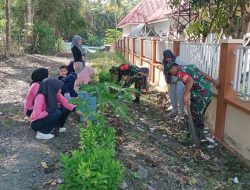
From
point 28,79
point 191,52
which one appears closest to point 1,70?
point 28,79

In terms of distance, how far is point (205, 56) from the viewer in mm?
6969

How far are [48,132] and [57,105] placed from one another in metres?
0.42

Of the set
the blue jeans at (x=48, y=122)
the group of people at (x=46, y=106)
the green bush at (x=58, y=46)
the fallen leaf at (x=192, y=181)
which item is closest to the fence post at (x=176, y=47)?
the group of people at (x=46, y=106)

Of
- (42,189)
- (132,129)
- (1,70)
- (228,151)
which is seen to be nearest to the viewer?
(42,189)

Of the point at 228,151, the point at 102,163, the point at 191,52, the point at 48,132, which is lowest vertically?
the point at 228,151

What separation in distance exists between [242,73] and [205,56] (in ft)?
6.01

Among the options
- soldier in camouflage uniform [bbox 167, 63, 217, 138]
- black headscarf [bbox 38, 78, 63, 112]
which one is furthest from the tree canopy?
soldier in camouflage uniform [bbox 167, 63, 217, 138]

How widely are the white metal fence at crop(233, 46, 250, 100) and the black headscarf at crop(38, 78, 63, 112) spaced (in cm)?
265

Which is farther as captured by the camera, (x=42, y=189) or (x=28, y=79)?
(x=28, y=79)

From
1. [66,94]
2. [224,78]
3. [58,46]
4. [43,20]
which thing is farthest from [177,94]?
[58,46]

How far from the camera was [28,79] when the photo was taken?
1143cm

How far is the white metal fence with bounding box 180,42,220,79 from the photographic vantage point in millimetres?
6283

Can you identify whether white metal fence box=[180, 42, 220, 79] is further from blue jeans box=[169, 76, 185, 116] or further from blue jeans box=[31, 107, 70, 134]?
blue jeans box=[31, 107, 70, 134]

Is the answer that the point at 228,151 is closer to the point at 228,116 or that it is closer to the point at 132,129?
the point at 228,116
